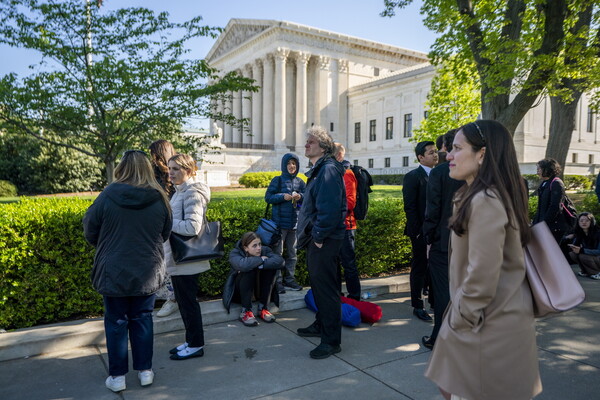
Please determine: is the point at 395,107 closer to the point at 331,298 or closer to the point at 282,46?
the point at 282,46

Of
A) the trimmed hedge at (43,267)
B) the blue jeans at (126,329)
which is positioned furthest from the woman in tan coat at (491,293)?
the trimmed hedge at (43,267)

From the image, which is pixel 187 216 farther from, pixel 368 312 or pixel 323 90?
pixel 323 90

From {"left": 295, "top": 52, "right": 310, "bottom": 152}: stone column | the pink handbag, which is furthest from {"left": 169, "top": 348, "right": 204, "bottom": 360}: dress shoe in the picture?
{"left": 295, "top": 52, "right": 310, "bottom": 152}: stone column

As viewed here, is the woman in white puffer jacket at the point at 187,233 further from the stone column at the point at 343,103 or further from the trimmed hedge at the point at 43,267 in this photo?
the stone column at the point at 343,103

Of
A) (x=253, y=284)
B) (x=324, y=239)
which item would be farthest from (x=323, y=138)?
(x=253, y=284)

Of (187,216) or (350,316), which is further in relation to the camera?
(350,316)

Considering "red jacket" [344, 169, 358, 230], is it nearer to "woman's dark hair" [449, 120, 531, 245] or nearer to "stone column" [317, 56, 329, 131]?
"woman's dark hair" [449, 120, 531, 245]

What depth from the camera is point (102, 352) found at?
4355mm

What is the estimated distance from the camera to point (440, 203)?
4.24 metres

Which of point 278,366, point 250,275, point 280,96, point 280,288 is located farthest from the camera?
point 280,96

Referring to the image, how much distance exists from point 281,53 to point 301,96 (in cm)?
574

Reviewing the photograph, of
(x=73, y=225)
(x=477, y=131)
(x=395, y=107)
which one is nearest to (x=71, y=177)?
(x=73, y=225)

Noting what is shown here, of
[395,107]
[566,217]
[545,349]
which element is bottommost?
[545,349]

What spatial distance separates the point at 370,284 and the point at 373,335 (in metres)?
1.82
